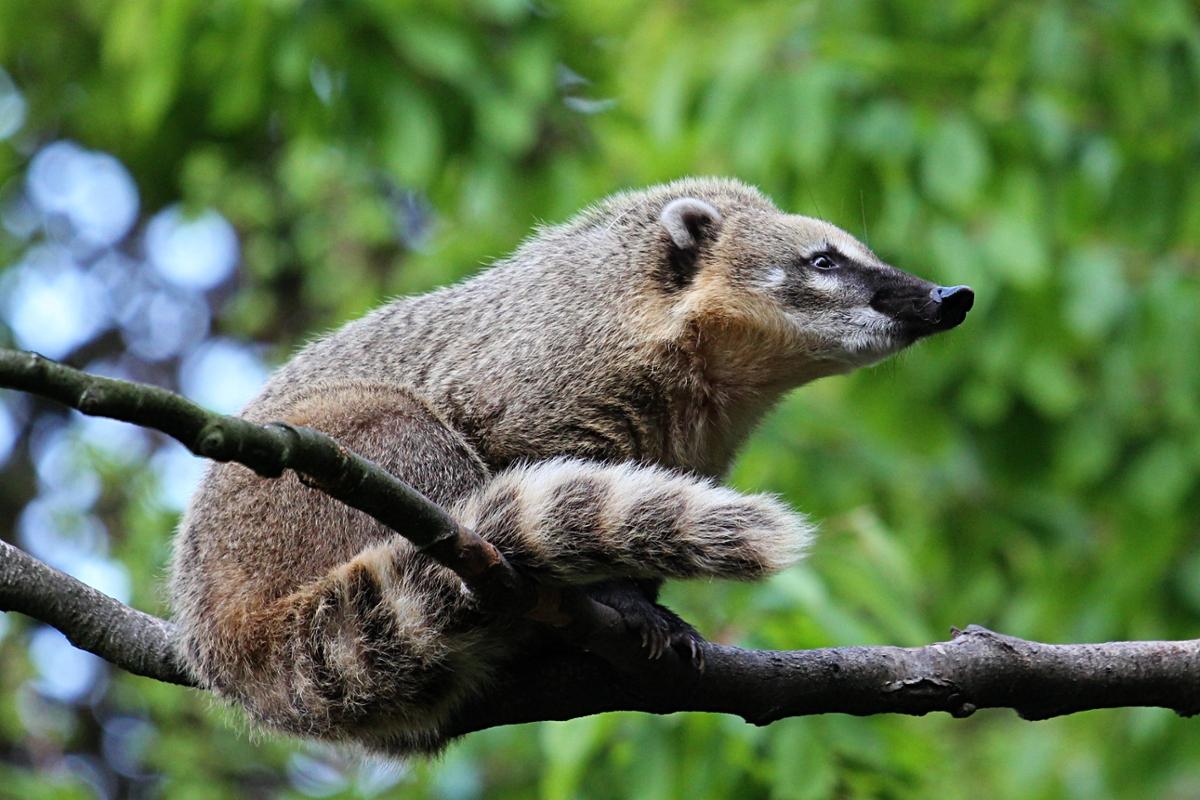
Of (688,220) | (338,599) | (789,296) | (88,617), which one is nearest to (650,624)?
(338,599)

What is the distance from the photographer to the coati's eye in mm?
4984

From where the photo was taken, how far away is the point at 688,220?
4.99 meters

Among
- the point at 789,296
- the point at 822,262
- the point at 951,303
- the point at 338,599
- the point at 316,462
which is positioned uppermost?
the point at 316,462

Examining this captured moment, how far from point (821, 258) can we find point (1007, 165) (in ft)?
7.50

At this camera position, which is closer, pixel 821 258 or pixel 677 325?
pixel 677 325

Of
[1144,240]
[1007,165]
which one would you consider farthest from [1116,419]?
[1007,165]

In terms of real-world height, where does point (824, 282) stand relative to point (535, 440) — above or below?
above

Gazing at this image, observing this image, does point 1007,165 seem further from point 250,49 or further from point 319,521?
point 319,521

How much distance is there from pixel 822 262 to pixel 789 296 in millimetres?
186

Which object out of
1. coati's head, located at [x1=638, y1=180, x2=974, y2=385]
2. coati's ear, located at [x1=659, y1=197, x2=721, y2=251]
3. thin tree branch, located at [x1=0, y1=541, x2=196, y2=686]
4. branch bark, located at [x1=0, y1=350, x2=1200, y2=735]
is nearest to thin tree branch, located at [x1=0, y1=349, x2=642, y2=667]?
branch bark, located at [x1=0, y1=350, x2=1200, y2=735]

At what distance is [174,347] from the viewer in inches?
439

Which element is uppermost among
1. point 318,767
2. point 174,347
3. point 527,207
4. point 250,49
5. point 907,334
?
point 907,334

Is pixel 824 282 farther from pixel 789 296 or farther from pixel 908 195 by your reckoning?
pixel 908 195

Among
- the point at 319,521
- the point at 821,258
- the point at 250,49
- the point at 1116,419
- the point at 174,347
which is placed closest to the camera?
the point at 319,521
